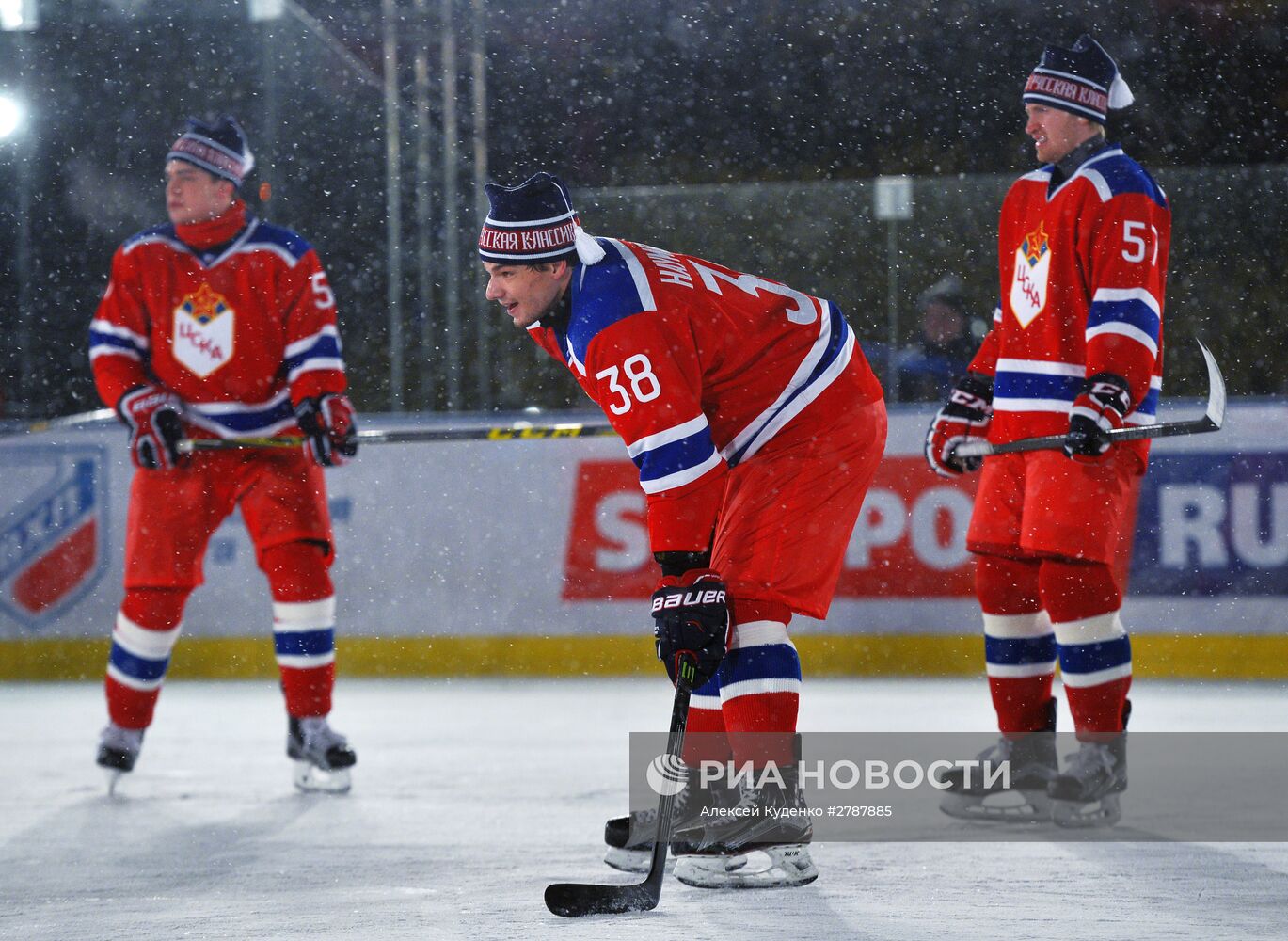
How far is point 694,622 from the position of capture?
2.05 m

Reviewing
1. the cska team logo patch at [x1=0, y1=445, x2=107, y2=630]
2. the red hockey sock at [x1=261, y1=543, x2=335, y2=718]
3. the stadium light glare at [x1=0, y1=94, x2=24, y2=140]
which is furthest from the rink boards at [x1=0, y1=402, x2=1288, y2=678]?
the stadium light glare at [x1=0, y1=94, x2=24, y2=140]

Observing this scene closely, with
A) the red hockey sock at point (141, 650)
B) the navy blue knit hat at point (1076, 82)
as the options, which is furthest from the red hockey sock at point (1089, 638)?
the red hockey sock at point (141, 650)

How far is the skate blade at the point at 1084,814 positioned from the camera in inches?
102

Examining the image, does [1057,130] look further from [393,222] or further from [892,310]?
[393,222]

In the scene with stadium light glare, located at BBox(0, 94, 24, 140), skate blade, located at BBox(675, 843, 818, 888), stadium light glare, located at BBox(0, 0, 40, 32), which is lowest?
skate blade, located at BBox(675, 843, 818, 888)

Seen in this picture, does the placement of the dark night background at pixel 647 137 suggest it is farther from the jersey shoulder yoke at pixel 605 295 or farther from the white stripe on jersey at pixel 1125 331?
the jersey shoulder yoke at pixel 605 295

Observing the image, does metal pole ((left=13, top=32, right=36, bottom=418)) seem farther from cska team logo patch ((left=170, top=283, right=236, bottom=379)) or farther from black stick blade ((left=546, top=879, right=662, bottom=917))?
black stick blade ((left=546, top=879, right=662, bottom=917))

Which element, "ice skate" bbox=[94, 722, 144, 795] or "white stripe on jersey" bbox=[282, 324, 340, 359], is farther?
"white stripe on jersey" bbox=[282, 324, 340, 359]

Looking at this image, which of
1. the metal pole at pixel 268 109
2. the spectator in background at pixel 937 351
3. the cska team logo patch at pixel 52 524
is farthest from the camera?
the metal pole at pixel 268 109

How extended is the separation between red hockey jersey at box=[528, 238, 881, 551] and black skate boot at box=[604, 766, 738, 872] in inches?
16.2

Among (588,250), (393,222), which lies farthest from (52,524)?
(588,250)

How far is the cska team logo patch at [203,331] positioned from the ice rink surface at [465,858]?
0.88 metres

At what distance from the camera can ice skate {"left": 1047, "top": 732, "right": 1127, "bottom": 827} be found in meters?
2.61

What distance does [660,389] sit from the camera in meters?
2.04
